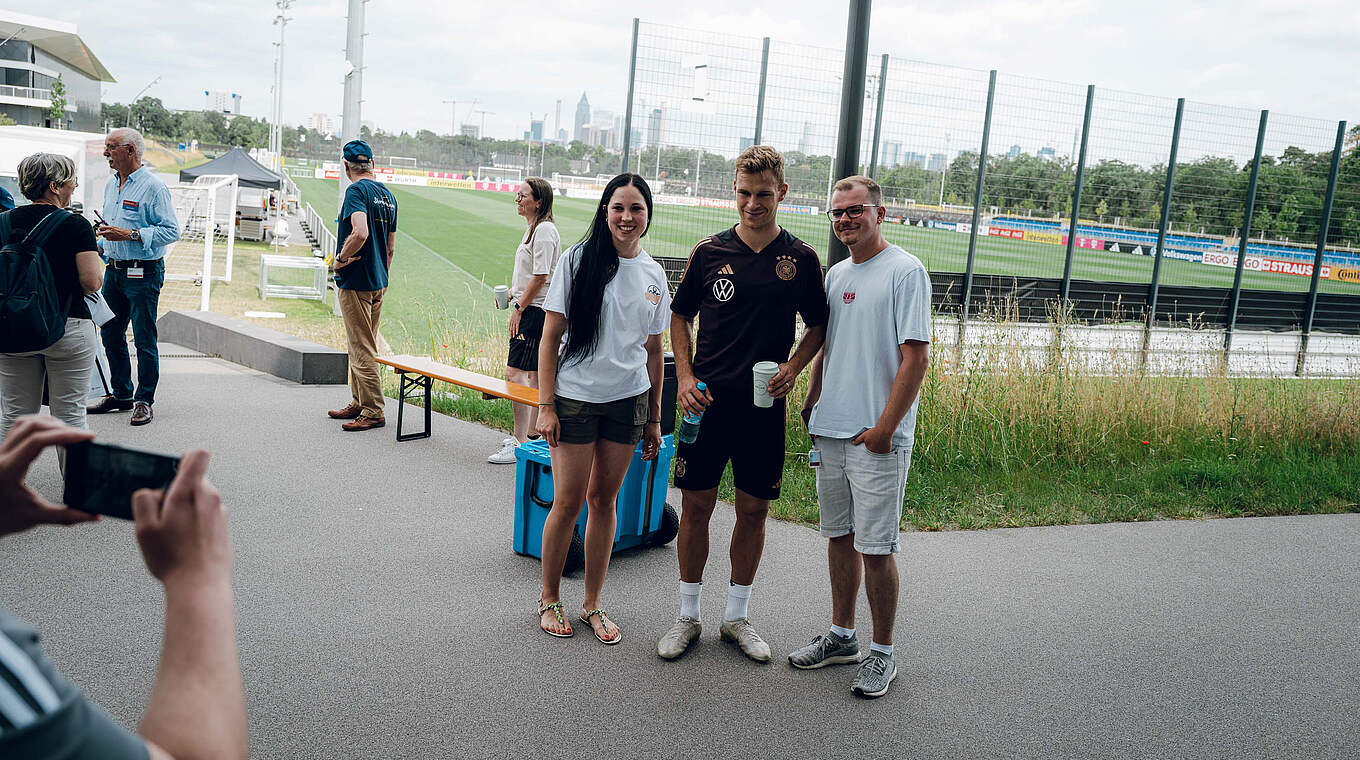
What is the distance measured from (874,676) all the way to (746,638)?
0.56 meters

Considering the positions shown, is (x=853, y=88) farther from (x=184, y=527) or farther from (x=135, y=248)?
(x=135, y=248)

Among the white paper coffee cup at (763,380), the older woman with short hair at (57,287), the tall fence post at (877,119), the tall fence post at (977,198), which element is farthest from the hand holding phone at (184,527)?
the tall fence post at (877,119)

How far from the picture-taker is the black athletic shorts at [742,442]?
383cm

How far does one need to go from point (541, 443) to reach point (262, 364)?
19.6ft

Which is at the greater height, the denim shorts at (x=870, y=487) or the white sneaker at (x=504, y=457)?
the denim shorts at (x=870, y=487)

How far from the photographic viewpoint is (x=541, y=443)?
495 cm

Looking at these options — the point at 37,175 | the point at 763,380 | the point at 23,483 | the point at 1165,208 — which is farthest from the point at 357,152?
the point at 1165,208

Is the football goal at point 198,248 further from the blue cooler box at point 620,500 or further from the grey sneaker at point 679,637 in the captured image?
the grey sneaker at point 679,637

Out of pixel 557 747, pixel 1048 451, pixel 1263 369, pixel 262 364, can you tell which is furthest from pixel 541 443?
pixel 1263 369

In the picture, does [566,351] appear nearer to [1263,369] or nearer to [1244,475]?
[1244,475]

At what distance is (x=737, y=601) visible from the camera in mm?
4031

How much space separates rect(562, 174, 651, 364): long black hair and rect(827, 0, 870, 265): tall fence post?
207 cm

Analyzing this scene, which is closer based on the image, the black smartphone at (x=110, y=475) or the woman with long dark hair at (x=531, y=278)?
the black smartphone at (x=110, y=475)

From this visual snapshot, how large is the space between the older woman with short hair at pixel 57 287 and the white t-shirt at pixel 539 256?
2456 mm
